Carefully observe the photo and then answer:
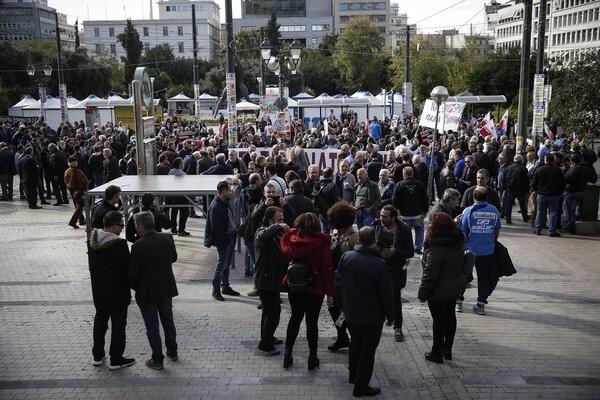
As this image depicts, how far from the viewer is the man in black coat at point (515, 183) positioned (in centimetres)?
1461

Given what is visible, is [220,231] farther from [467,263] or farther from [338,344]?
[467,263]

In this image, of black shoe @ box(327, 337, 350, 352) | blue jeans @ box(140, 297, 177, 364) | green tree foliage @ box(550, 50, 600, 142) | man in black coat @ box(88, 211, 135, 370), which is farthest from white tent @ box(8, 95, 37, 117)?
black shoe @ box(327, 337, 350, 352)

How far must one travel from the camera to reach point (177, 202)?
46.1 feet

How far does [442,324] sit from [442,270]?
636mm

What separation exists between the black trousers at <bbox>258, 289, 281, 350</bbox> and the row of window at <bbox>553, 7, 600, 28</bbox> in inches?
3627

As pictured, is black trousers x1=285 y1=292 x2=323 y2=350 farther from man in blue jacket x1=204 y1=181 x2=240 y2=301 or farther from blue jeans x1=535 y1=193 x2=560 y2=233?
blue jeans x1=535 y1=193 x2=560 y2=233

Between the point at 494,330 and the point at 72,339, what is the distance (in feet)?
17.3

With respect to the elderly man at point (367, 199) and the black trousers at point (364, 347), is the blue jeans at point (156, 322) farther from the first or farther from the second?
the elderly man at point (367, 199)

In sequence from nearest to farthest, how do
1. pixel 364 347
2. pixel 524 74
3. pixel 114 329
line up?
pixel 364 347 → pixel 114 329 → pixel 524 74

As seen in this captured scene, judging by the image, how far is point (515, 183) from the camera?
14.6 meters

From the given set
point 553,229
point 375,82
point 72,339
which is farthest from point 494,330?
point 375,82

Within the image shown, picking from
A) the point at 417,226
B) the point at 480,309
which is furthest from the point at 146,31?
the point at 480,309

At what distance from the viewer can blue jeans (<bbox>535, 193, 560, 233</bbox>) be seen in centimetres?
1352

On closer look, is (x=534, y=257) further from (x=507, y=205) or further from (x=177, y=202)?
(x=177, y=202)
